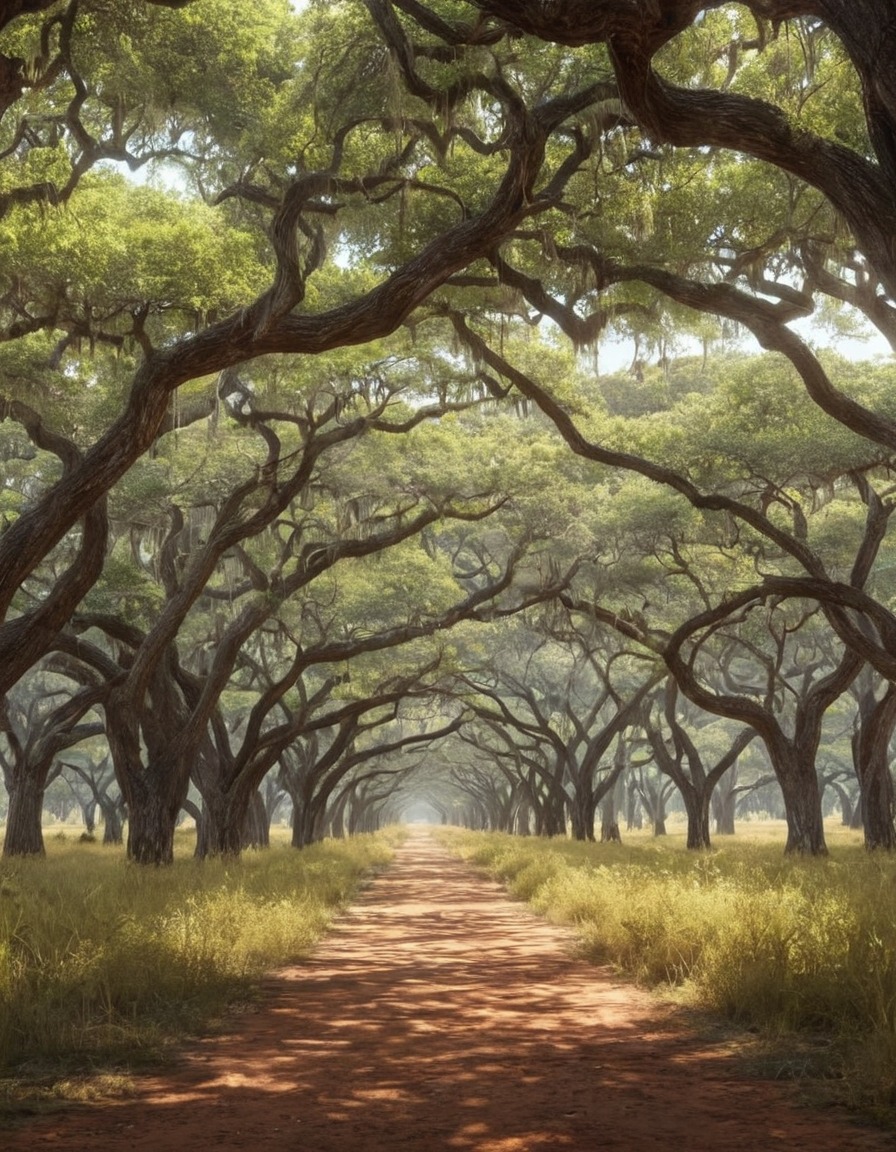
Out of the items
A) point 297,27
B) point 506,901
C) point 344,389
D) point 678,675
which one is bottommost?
point 506,901

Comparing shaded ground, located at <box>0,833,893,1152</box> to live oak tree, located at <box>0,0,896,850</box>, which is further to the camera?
live oak tree, located at <box>0,0,896,850</box>

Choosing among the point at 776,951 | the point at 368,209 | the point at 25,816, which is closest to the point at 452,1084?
the point at 776,951

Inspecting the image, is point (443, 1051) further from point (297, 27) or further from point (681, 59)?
point (297, 27)

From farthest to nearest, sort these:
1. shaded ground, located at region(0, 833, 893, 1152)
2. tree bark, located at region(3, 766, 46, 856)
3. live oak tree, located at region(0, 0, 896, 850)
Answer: tree bark, located at region(3, 766, 46, 856) → live oak tree, located at region(0, 0, 896, 850) → shaded ground, located at region(0, 833, 893, 1152)

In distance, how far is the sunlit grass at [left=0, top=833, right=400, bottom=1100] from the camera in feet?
20.9

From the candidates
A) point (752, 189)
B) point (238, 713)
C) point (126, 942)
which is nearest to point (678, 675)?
point (752, 189)

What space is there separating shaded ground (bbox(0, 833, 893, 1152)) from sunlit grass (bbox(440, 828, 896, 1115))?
0.45m

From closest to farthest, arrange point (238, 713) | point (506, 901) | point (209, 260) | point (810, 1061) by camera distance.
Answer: point (810, 1061), point (209, 260), point (506, 901), point (238, 713)

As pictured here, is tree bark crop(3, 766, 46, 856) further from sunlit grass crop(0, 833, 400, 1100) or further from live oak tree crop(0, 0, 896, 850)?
live oak tree crop(0, 0, 896, 850)

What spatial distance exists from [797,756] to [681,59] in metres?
14.5

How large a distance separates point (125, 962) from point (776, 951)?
470cm

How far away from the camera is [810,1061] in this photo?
239 inches

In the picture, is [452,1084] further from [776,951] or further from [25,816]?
[25,816]

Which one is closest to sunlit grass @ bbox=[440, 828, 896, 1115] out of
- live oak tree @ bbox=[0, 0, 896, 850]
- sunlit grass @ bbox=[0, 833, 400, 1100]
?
sunlit grass @ bbox=[0, 833, 400, 1100]
